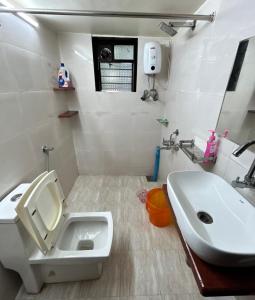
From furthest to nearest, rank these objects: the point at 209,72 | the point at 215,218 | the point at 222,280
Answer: the point at 209,72 < the point at 215,218 < the point at 222,280

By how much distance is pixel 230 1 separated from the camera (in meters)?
0.90

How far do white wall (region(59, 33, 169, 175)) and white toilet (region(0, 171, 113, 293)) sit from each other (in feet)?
3.95

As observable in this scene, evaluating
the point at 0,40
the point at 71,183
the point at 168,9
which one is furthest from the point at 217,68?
the point at 71,183

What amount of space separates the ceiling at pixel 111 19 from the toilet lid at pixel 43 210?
1.38 meters

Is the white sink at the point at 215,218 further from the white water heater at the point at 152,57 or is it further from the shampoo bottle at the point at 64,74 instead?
the shampoo bottle at the point at 64,74

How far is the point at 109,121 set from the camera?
7.37ft

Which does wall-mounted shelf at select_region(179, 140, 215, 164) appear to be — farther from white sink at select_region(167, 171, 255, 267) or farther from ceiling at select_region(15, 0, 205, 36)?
ceiling at select_region(15, 0, 205, 36)

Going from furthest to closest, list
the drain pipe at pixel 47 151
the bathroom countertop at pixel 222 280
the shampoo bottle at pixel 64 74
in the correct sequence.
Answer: the shampoo bottle at pixel 64 74 < the drain pipe at pixel 47 151 < the bathroom countertop at pixel 222 280

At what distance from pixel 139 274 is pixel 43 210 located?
96 cm

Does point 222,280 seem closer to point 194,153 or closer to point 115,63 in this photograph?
point 194,153

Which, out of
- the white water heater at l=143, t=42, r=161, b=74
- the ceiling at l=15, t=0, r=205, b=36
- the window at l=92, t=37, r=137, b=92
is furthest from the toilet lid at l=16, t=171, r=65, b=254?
the white water heater at l=143, t=42, r=161, b=74

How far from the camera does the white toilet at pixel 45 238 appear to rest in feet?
3.00

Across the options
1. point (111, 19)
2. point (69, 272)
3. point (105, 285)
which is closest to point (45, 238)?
point (69, 272)

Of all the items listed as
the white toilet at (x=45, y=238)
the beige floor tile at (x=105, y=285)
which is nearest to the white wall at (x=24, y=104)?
the white toilet at (x=45, y=238)
